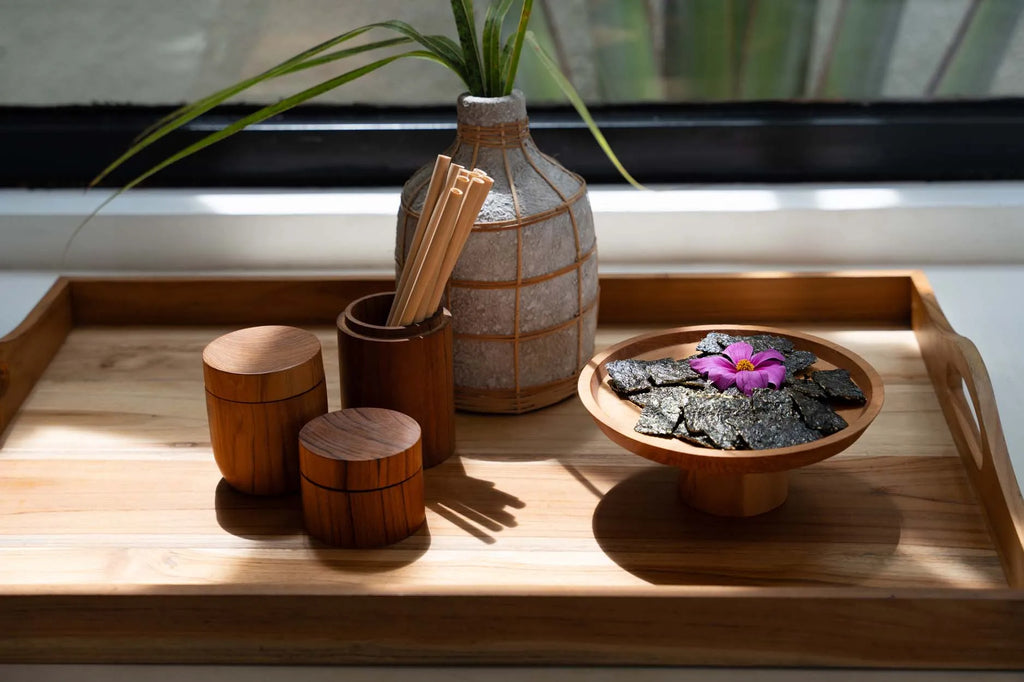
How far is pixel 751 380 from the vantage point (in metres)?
0.75

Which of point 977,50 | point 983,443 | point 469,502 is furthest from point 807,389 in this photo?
point 977,50

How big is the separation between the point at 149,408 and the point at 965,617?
2.05 feet

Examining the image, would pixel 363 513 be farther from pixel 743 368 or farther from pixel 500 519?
pixel 743 368

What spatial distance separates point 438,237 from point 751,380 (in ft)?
0.76

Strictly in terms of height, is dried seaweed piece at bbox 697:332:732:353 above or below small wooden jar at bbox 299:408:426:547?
above

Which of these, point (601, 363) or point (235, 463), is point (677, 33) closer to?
point (601, 363)

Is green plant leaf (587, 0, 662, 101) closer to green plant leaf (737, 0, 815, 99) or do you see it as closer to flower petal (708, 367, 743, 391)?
green plant leaf (737, 0, 815, 99)

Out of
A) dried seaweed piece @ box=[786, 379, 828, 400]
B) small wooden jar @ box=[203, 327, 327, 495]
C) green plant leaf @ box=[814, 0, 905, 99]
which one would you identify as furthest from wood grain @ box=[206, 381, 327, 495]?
green plant leaf @ box=[814, 0, 905, 99]

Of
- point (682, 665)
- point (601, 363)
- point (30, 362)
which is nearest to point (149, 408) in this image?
point (30, 362)

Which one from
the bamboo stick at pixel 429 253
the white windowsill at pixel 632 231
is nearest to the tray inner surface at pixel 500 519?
the bamboo stick at pixel 429 253

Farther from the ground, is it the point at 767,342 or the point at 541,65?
the point at 541,65

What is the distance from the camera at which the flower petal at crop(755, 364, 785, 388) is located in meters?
0.76

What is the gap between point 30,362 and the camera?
3.09ft

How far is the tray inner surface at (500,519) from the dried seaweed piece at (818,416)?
0.26 feet
